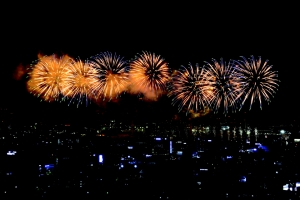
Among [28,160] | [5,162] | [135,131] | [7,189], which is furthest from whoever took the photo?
[135,131]

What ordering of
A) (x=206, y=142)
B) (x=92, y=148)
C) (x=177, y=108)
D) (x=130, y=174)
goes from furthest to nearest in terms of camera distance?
(x=177, y=108), (x=206, y=142), (x=92, y=148), (x=130, y=174)

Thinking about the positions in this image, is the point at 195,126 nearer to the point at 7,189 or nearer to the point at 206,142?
the point at 206,142

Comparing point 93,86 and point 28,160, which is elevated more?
point 93,86

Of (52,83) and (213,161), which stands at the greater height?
(52,83)

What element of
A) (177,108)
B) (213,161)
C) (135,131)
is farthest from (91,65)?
(177,108)

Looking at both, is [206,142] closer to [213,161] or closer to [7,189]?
[213,161]

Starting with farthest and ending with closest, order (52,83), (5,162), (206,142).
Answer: (206,142)
(5,162)
(52,83)

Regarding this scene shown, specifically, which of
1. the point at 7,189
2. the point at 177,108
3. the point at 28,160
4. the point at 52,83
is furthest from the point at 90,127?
the point at 7,189

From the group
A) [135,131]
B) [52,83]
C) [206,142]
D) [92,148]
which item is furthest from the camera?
[135,131]

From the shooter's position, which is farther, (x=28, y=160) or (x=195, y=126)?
(x=195, y=126)
